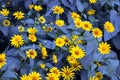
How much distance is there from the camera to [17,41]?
1.78m

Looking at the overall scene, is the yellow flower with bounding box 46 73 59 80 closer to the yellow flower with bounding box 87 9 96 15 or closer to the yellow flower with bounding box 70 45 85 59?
the yellow flower with bounding box 70 45 85 59

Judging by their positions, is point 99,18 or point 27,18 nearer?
point 27,18

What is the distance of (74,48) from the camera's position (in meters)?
1.79

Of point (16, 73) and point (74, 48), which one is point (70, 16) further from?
point (16, 73)

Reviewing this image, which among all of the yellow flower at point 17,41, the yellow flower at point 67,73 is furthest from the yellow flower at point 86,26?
the yellow flower at point 17,41

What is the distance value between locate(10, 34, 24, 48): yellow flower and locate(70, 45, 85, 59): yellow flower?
0.93 feet

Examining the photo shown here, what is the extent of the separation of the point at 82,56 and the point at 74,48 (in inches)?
2.5

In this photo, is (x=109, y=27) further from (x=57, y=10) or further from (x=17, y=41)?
(x=17, y=41)

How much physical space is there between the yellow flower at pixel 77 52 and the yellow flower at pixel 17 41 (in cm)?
28

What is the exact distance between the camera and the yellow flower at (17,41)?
1.77 meters

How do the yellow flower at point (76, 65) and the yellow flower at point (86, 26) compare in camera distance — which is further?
the yellow flower at point (86, 26)

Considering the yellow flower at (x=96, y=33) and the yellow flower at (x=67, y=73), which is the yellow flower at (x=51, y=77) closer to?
the yellow flower at (x=67, y=73)

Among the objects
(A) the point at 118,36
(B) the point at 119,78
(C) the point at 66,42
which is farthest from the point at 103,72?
(A) the point at 118,36

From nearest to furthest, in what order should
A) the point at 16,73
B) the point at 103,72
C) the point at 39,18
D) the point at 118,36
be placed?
the point at 16,73 < the point at 103,72 < the point at 39,18 < the point at 118,36
